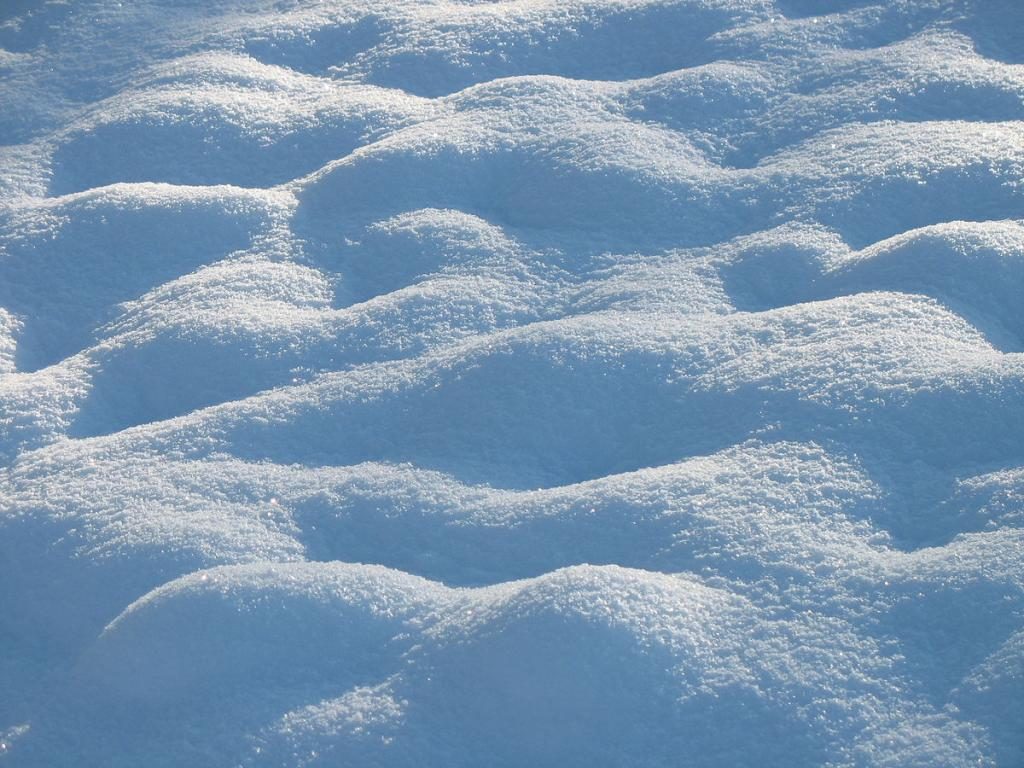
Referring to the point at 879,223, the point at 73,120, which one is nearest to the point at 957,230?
the point at 879,223

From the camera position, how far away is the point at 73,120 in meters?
2.40

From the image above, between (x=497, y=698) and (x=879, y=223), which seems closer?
(x=497, y=698)

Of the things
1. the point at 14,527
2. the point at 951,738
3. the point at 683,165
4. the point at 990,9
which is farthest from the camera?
the point at 990,9

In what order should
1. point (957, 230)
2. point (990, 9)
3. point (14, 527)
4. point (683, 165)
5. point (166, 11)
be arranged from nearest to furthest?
point (14, 527) < point (957, 230) < point (683, 165) < point (990, 9) < point (166, 11)

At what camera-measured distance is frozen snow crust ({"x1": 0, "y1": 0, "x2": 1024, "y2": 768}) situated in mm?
1274

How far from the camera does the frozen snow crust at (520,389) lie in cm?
127

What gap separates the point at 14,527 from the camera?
5.07 feet

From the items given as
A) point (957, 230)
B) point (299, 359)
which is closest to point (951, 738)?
point (957, 230)

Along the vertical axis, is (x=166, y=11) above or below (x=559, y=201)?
above

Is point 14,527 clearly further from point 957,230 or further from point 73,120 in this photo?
point 957,230

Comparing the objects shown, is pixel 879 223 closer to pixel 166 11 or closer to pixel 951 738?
pixel 951 738

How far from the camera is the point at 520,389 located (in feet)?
5.44

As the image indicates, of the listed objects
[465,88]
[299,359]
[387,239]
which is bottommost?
[299,359]

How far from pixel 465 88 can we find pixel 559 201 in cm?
53
